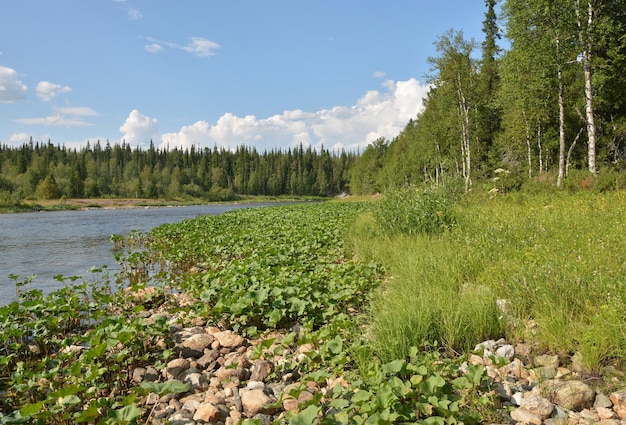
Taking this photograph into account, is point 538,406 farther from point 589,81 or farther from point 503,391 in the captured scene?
point 589,81

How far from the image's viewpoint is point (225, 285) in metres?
6.69

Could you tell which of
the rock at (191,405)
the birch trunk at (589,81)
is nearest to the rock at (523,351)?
the rock at (191,405)

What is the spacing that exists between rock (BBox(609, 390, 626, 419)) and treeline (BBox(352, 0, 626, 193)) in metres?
9.99

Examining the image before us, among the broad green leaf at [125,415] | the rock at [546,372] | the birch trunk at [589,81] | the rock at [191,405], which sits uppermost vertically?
the birch trunk at [589,81]

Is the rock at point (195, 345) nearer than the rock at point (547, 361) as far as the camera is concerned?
No

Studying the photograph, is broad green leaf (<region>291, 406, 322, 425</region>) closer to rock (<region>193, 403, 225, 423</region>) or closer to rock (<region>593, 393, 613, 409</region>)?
rock (<region>193, 403, 225, 423</region>)

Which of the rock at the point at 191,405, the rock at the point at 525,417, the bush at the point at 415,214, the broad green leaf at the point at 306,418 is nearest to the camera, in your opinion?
the broad green leaf at the point at 306,418

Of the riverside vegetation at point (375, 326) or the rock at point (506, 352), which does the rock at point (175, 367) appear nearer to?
the riverside vegetation at point (375, 326)

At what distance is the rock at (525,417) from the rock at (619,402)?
637mm

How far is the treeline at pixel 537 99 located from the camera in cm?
1873

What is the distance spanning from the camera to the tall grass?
400 centimetres

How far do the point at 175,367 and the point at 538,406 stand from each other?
3.74 metres

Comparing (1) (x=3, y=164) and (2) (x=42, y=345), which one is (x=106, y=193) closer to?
(1) (x=3, y=164)

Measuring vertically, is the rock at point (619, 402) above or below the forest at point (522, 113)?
below
